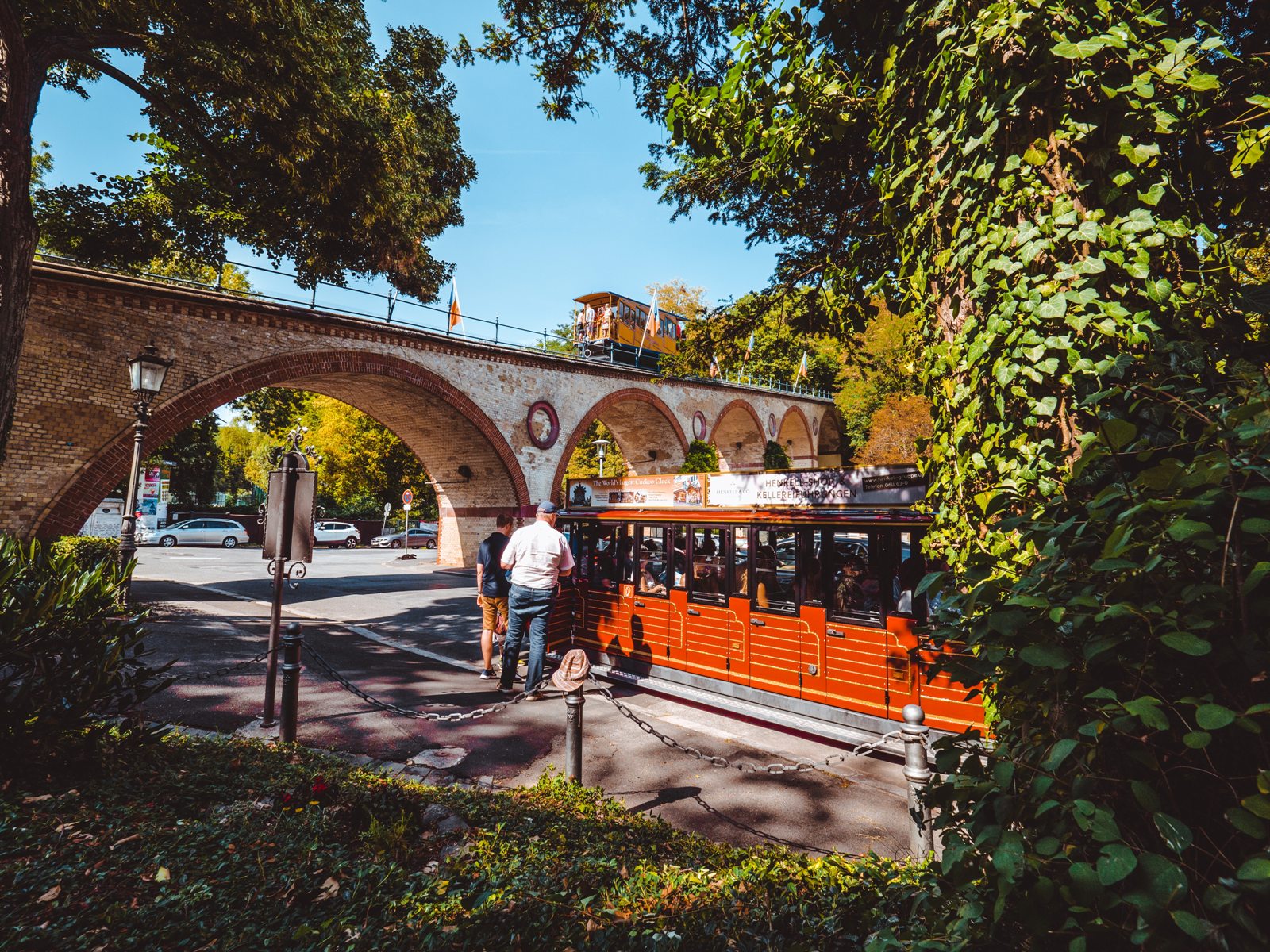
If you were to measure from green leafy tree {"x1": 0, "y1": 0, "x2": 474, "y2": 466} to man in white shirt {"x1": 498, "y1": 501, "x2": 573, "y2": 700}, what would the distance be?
5388 mm

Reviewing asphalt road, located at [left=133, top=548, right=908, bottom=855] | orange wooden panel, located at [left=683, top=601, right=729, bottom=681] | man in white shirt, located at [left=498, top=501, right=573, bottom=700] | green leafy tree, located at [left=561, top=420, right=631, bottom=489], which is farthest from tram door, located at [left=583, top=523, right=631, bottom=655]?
green leafy tree, located at [left=561, top=420, right=631, bottom=489]

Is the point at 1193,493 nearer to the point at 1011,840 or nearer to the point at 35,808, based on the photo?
the point at 1011,840

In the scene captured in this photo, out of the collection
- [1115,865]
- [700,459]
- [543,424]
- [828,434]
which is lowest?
[1115,865]

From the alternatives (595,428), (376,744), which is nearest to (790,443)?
(595,428)

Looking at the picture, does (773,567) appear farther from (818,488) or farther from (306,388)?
(306,388)

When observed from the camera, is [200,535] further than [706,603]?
Yes

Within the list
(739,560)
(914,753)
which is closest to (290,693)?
(739,560)

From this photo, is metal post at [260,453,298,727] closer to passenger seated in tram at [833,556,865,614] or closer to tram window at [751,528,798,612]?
tram window at [751,528,798,612]

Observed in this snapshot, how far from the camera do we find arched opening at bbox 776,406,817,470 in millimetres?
36094

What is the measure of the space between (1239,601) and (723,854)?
2.47 metres

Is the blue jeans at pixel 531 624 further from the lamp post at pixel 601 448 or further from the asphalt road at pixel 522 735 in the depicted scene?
the lamp post at pixel 601 448

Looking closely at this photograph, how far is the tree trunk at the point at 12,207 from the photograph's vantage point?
18.1ft

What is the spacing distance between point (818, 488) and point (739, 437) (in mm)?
28221

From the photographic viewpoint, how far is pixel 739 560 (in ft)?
21.4
